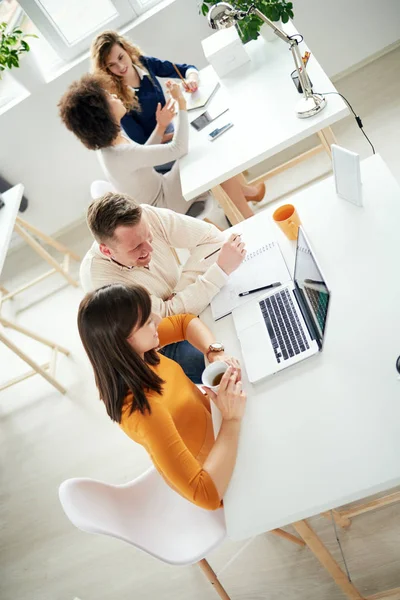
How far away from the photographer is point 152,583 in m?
Answer: 1.96

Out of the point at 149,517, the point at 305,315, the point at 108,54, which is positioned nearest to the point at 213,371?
the point at 305,315

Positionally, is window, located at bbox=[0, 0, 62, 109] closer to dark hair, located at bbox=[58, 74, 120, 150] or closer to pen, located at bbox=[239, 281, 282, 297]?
dark hair, located at bbox=[58, 74, 120, 150]

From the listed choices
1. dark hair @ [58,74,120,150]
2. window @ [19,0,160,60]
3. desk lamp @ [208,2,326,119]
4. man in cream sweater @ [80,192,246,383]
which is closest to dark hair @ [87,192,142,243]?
man in cream sweater @ [80,192,246,383]

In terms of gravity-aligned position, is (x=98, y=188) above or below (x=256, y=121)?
above

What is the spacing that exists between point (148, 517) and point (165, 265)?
2.87 feet

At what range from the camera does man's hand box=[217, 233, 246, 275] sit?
5.29 feet

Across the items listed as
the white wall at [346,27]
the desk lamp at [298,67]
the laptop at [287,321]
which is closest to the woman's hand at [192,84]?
the desk lamp at [298,67]

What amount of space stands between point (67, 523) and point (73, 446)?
385 millimetres

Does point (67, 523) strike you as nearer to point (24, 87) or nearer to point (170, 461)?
point (170, 461)

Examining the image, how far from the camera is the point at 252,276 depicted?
158 centimetres

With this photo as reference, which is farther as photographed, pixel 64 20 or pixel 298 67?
pixel 64 20

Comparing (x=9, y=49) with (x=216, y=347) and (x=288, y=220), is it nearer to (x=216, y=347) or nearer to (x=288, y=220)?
(x=288, y=220)

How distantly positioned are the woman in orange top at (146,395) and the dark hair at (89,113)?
45.6 inches

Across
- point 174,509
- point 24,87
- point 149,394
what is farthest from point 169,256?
point 24,87
